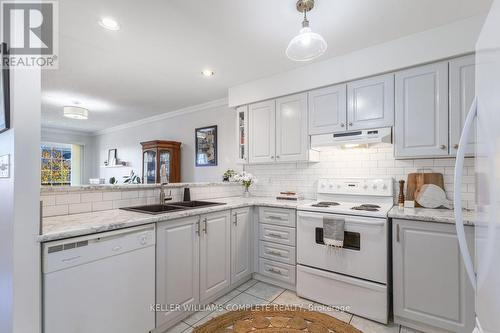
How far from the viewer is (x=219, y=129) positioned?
13.8ft

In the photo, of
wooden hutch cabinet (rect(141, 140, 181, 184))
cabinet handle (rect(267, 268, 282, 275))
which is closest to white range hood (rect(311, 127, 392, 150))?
cabinet handle (rect(267, 268, 282, 275))

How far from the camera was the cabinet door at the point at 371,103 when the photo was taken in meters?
2.31

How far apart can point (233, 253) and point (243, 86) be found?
7.32 feet

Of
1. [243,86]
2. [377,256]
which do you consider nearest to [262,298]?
[377,256]

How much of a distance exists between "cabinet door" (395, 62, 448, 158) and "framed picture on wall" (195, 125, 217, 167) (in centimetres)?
286

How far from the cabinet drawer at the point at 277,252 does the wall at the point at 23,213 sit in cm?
194

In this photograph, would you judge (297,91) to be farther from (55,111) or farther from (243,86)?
(55,111)

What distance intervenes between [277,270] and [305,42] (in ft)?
7.25

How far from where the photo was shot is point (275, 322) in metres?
1.96

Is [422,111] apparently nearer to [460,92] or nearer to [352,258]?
[460,92]

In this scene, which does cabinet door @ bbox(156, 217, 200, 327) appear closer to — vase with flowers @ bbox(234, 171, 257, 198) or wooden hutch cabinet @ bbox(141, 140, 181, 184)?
vase with flowers @ bbox(234, 171, 257, 198)

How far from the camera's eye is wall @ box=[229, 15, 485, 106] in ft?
6.50

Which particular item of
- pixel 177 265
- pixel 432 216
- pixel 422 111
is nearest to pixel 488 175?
pixel 432 216

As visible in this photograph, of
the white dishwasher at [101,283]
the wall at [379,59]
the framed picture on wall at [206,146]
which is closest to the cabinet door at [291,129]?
the wall at [379,59]
